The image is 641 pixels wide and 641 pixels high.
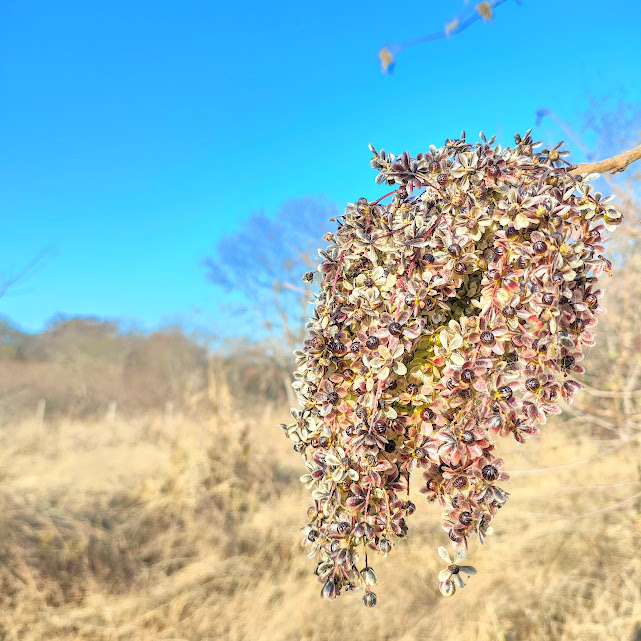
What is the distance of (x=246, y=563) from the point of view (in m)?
3.88

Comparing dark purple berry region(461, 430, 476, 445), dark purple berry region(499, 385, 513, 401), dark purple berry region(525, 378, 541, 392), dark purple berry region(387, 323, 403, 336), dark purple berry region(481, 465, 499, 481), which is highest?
dark purple berry region(387, 323, 403, 336)

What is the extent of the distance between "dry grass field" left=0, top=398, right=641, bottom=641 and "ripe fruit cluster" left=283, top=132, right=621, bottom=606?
6.12 ft

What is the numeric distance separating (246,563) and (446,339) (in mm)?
3695

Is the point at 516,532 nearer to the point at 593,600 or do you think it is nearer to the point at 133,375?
the point at 593,600

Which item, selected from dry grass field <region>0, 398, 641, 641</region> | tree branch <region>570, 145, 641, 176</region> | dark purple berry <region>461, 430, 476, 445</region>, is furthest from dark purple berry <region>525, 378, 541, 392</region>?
dry grass field <region>0, 398, 641, 641</region>

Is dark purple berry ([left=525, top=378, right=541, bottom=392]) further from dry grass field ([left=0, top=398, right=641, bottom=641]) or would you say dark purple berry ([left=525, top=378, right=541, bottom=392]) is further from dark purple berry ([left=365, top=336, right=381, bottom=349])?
dry grass field ([left=0, top=398, right=641, bottom=641])

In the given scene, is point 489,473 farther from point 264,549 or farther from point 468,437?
point 264,549

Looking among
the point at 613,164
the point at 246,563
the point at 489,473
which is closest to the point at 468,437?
the point at 489,473

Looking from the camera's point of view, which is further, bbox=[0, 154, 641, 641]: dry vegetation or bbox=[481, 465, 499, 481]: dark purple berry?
bbox=[0, 154, 641, 641]: dry vegetation

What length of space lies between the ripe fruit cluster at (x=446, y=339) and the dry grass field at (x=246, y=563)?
1.86m

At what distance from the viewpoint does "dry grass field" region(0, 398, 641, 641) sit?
3.06 metres

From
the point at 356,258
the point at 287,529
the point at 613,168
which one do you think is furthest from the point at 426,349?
the point at 287,529

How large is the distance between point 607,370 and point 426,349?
5345mm

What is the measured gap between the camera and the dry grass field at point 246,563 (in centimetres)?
306
